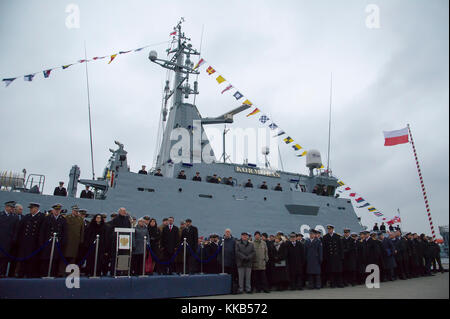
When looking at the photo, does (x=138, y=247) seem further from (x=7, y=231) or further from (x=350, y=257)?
(x=350, y=257)

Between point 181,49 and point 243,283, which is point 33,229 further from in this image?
point 181,49

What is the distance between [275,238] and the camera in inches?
324

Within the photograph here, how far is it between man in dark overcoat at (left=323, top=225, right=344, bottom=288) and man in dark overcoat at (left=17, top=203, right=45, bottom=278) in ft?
21.8

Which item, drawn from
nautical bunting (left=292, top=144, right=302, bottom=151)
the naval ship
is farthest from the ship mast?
nautical bunting (left=292, top=144, right=302, bottom=151)

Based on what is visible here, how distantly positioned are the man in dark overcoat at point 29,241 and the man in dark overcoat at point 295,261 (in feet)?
18.3

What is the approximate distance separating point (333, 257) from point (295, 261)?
3.57 feet

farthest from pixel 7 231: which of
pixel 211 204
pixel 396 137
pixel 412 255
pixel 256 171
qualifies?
pixel 396 137

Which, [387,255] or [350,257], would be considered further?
[387,255]

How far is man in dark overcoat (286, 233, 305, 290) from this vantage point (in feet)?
24.9

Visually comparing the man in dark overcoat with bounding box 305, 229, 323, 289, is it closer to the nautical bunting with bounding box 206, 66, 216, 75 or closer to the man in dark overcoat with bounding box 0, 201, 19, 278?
the man in dark overcoat with bounding box 0, 201, 19, 278

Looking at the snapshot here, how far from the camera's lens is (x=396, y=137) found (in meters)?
13.1

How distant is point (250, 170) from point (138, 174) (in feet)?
18.5
